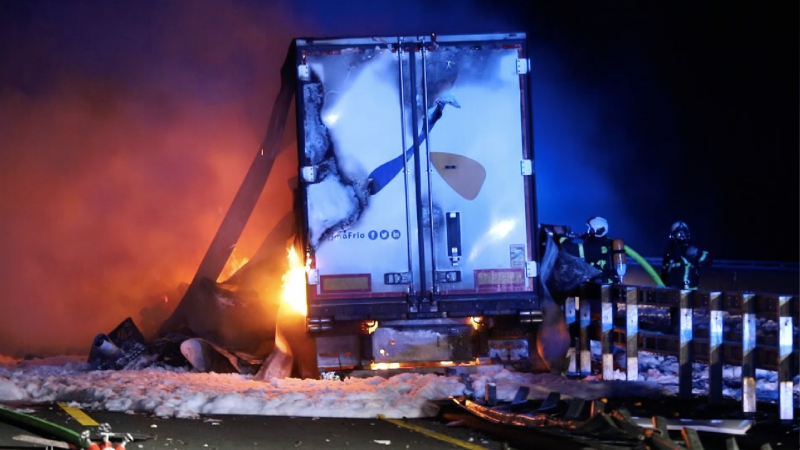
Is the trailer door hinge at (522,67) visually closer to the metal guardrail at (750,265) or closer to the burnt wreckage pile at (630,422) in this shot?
the burnt wreckage pile at (630,422)

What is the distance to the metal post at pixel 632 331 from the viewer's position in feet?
38.7

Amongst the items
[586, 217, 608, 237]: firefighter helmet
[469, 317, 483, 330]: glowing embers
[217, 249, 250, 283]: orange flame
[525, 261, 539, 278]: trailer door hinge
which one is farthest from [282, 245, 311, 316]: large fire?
[586, 217, 608, 237]: firefighter helmet

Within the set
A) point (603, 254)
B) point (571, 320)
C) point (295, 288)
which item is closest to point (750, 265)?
point (603, 254)

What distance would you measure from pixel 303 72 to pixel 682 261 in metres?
5.54

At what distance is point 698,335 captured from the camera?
37.1 feet

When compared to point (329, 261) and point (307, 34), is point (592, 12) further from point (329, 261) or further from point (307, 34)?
point (329, 261)

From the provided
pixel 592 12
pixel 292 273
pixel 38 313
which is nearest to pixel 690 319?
pixel 292 273

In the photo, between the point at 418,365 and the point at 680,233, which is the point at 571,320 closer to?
the point at 418,365

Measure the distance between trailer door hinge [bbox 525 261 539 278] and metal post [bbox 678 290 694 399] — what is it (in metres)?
1.59

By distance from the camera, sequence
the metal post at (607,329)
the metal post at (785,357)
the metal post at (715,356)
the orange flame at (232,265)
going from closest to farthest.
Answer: the metal post at (785,357)
the metal post at (715,356)
the metal post at (607,329)
the orange flame at (232,265)

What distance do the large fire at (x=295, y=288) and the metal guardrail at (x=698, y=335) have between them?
10.0 ft

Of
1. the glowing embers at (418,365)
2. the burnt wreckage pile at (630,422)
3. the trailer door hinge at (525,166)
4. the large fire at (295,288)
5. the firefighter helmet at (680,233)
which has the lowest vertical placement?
the burnt wreckage pile at (630,422)

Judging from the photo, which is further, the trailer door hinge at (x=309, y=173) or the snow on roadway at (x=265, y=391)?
the trailer door hinge at (x=309, y=173)

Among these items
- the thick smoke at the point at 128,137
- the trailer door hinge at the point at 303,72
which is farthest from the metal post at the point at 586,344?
the thick smoke at the point at 128,137
